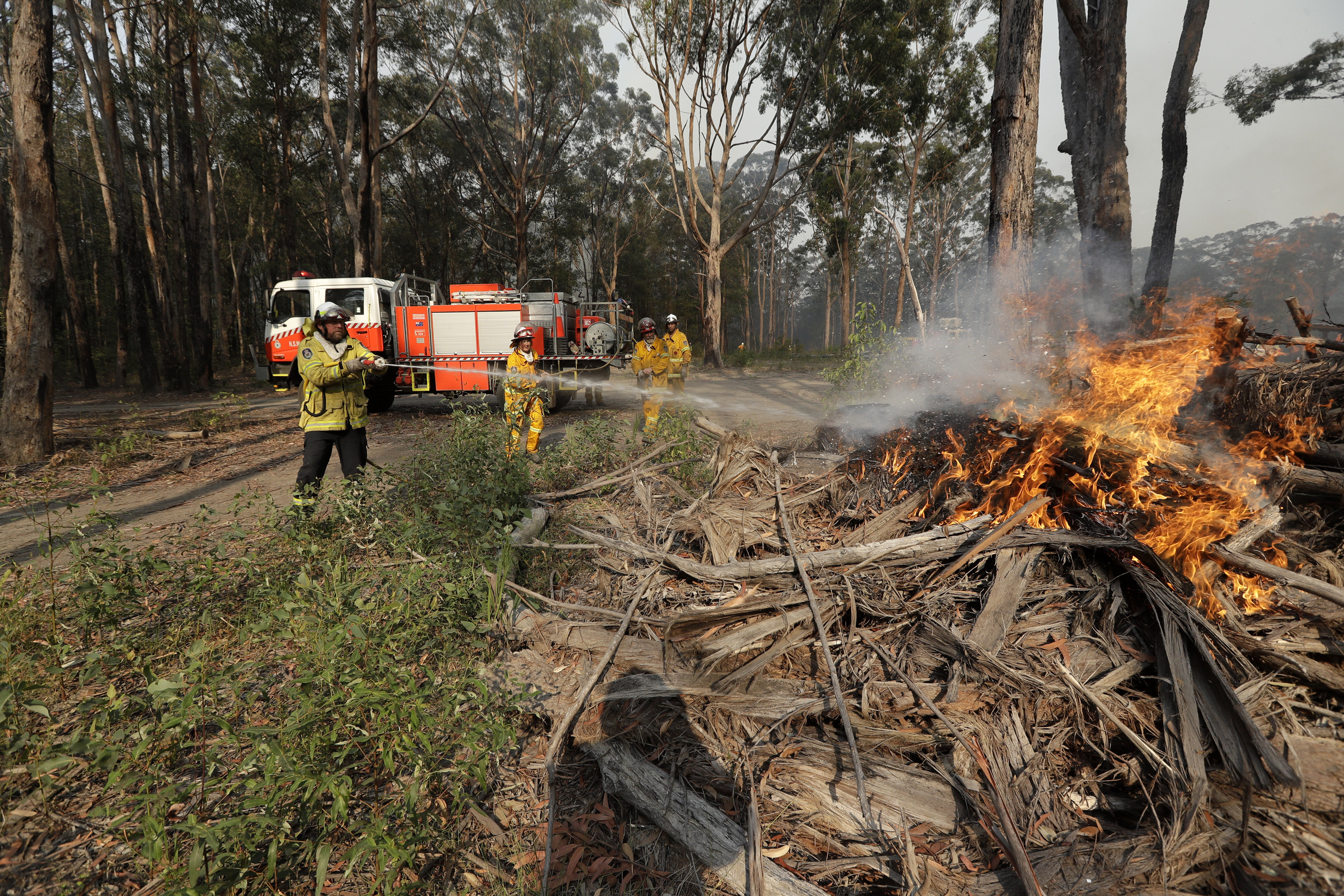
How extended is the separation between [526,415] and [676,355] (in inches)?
101

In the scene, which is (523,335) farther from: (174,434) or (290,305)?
(290,305)

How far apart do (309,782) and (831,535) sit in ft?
10.9

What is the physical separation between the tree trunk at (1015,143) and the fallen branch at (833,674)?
397 centimetres

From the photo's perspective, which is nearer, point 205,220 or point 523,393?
point 523,393

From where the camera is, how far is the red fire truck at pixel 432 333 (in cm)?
1185

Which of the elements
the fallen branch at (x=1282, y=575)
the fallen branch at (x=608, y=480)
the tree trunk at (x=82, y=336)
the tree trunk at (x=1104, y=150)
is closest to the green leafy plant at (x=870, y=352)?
the tree trunk at (x=1104, y=150)

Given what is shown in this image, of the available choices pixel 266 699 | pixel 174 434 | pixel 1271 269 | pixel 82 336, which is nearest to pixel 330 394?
pixel 266 699

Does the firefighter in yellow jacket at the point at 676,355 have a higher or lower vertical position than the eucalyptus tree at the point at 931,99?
lower

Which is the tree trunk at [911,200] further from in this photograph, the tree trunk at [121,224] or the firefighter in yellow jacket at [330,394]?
the tree trunk at [121,224]

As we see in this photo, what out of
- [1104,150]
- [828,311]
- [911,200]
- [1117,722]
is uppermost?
[911,200]

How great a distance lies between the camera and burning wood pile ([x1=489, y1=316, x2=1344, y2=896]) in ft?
7.24

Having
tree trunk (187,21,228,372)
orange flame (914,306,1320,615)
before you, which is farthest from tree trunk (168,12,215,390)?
orange flame (914,306,1320,615)

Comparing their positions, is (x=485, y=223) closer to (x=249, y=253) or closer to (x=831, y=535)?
(x=249, y=253)

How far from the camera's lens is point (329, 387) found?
4.89 meters
